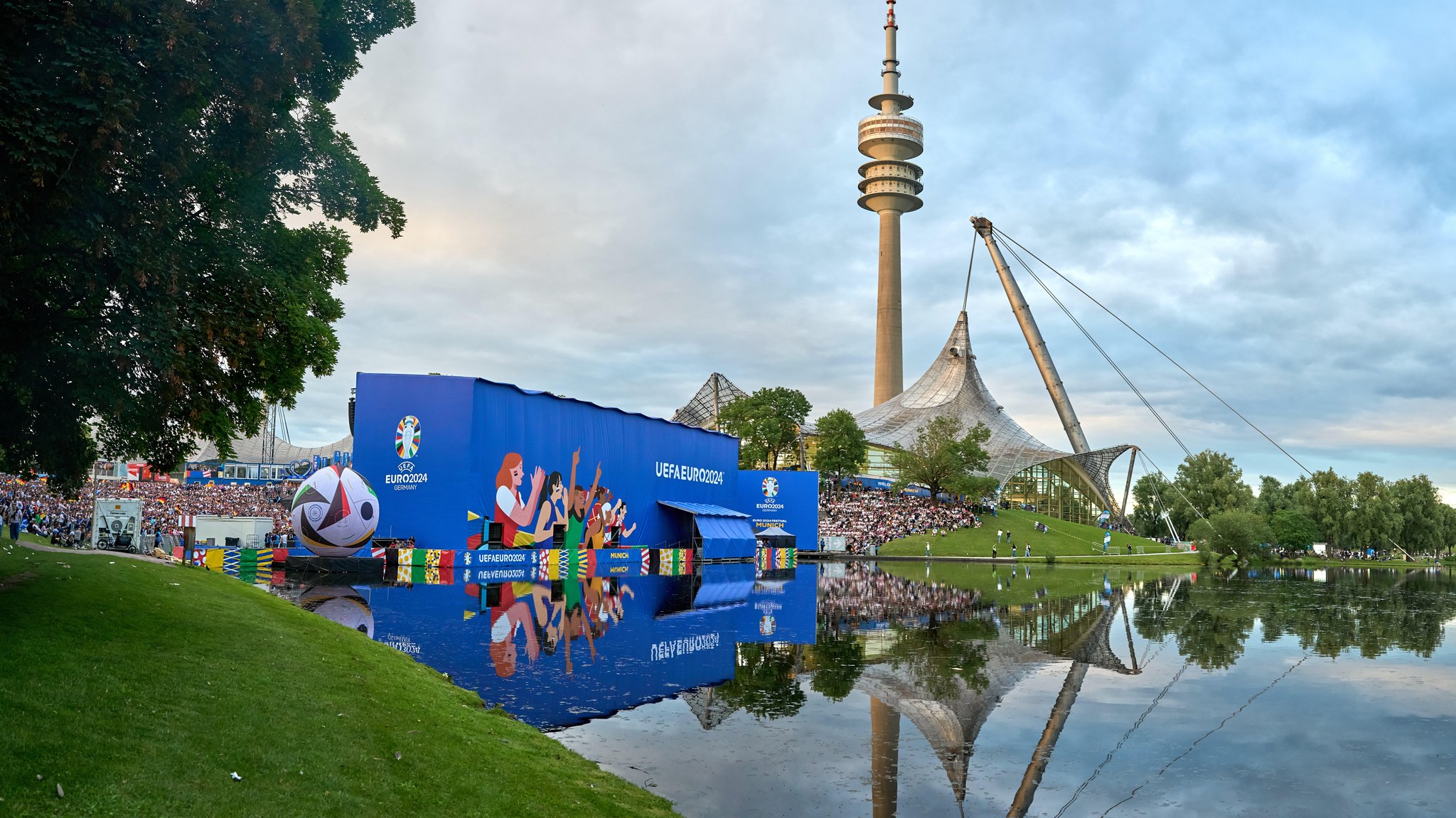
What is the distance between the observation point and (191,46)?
9.36 meters

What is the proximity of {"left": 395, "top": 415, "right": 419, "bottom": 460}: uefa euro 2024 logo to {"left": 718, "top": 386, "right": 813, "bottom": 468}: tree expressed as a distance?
49.0 meters

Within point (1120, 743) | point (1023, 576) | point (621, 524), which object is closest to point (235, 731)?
point (1120, 743)

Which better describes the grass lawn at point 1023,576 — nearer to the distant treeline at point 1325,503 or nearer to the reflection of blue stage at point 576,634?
the reflection of blue stage at point 576,634

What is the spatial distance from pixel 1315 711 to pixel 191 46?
16629 mm

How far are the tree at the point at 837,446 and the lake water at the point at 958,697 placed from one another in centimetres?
5713

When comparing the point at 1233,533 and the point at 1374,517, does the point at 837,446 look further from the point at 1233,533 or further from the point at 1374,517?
the point at 1374,517

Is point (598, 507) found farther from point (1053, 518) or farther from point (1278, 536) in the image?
point (1278, 536)

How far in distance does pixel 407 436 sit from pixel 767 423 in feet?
165

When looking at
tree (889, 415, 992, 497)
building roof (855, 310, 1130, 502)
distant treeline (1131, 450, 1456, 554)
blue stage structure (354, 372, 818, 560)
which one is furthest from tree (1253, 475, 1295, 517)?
blue stage structure (354, 372, 818, 560)

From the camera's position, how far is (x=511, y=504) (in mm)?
41656

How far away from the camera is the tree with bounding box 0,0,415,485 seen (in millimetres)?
8695

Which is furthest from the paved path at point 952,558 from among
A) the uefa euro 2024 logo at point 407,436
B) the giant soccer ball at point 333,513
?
the giant soccer ball at point 333,513

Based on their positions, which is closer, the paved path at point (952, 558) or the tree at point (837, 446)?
the paved path at point (952, 558)

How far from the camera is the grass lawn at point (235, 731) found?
6.67 metres
